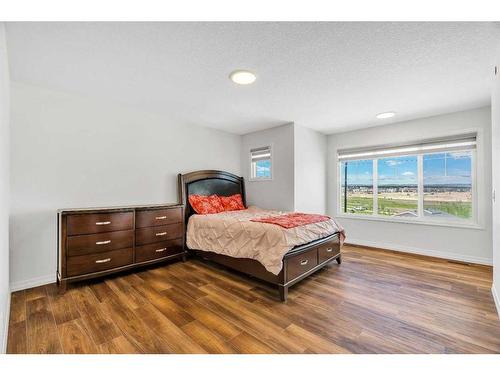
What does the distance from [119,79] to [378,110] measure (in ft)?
11.3

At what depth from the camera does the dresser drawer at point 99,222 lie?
7.97 ft

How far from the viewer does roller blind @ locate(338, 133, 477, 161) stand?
3396 mm

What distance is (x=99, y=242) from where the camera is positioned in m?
2.59

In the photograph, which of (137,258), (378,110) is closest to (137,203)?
(137,258)

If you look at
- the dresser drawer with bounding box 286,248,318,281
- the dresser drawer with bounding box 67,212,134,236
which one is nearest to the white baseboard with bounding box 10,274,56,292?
the dresser drawer with bounding box 67,212,134,236

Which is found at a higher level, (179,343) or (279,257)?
(279,257)

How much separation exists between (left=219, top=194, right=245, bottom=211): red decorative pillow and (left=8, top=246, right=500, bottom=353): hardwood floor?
55.8 inches

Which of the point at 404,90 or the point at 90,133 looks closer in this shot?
the point at 404,90

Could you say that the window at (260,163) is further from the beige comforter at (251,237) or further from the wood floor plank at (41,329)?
the wood floor plank at (41,329)

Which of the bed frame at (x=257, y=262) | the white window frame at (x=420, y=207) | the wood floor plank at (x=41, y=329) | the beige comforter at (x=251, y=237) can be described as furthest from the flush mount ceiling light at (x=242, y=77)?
the white window frame at (x=420, y=207)
